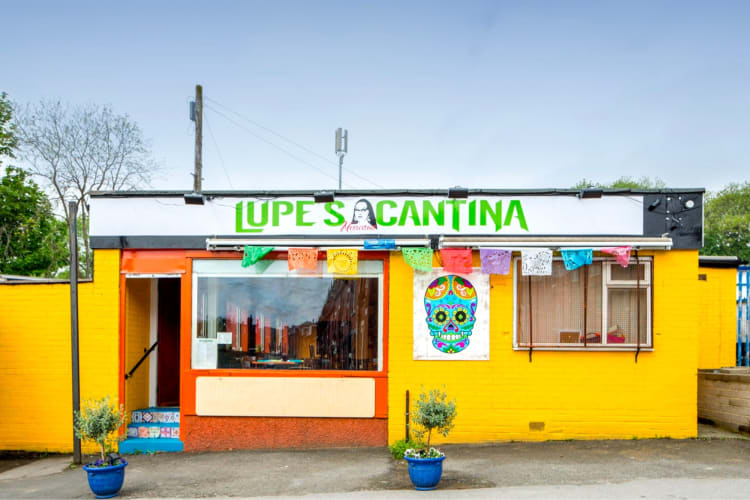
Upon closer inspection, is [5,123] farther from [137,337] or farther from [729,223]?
[729,223]

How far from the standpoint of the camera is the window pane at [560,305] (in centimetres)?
1124

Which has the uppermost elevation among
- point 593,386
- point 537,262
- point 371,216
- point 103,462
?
point 371,216

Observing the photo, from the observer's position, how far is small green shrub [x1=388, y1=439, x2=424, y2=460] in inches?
410

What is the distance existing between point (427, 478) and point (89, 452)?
5.86 m

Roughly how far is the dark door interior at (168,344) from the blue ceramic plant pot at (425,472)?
244 inches

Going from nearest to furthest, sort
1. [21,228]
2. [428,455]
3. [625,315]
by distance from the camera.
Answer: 1. [428,455]
2. [625,315]
3. [21,228]

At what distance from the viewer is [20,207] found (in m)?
24.1

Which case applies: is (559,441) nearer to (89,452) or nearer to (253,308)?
(253,308)

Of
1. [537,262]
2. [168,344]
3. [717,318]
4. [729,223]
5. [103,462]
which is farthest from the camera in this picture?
[729,223]

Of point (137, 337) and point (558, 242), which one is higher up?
point (558, 242)

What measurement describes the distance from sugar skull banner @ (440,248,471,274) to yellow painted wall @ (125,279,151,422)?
195 inches

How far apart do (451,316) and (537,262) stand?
1484mm

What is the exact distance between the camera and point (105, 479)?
871cm

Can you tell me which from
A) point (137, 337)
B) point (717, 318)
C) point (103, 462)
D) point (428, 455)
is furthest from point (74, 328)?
point (717, 318)
